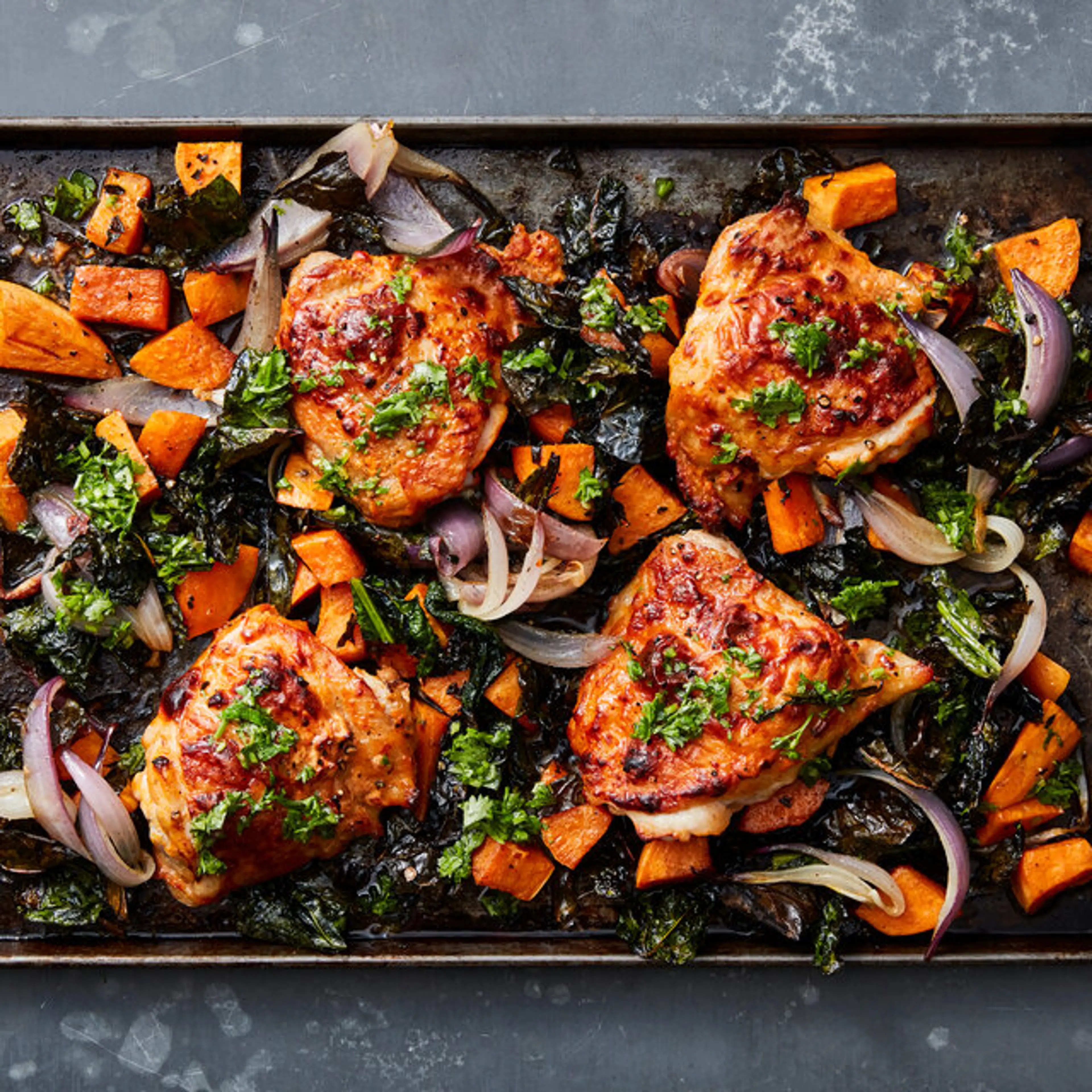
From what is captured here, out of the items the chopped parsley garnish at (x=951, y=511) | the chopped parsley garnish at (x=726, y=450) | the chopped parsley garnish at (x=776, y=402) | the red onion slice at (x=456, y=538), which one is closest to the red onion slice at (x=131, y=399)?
the red onion slice at (x=456, y=538)

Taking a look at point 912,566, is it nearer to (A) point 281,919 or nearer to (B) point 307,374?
Result: (B) point 307,374

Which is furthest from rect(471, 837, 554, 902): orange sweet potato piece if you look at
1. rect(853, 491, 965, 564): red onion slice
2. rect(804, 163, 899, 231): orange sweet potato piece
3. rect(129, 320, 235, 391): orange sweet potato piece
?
rect(804, 163, 899, 231): orange sweet potato piece

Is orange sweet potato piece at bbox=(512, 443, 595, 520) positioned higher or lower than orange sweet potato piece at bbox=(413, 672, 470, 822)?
higher

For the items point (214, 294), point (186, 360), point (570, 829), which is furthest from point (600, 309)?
point (570, 829)

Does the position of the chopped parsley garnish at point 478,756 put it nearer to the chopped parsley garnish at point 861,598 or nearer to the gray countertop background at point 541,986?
the gray countertop background at point 541,986

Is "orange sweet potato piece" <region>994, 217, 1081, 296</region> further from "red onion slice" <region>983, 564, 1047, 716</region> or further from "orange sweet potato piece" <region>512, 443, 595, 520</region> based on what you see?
"orange sweet potato piece" <region>512, 443, 595, 520</region>

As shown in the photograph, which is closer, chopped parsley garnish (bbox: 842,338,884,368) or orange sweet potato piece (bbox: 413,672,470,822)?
chopped parsley garnish (bbox: 842,338,884,368)

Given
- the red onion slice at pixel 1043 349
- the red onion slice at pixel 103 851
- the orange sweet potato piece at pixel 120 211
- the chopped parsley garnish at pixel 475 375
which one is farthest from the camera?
the orange sweet potato piece at pixel 120 211
